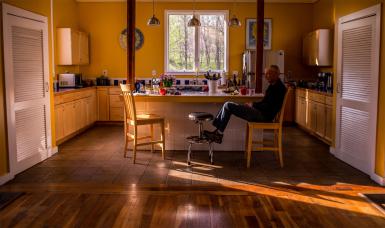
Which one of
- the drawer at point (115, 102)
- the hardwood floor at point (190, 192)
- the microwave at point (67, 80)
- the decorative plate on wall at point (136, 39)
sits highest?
the decorative plate on wall at point (136, 39)

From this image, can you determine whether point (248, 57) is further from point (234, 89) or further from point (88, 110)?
point (88, 110)

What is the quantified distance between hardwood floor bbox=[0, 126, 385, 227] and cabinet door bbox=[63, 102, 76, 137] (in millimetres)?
978

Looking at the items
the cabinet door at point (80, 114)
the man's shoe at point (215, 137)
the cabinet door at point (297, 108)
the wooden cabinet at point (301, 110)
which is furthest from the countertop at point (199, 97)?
the cabinet door at point (297, 108)

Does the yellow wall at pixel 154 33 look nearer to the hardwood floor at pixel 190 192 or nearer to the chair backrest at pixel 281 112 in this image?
the hardwood floor at pixel 190 192

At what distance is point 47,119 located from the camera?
6.33m

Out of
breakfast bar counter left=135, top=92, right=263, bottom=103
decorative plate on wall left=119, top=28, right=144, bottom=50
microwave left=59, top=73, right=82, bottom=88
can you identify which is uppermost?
decorative plate on wall left=119, top=28, right=144, bottom=50

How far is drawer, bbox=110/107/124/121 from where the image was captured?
31.2 feet

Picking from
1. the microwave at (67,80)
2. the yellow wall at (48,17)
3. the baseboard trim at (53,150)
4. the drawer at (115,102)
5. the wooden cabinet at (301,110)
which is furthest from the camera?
the drawer at (115,102)

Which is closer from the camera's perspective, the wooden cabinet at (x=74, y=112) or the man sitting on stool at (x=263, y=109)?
the man sitting on stool at (x=263, y=109)

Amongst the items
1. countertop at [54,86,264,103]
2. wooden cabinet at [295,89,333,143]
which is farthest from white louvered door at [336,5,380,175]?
countertop at [54,86,264,103]

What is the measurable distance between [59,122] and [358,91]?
14.9 feet

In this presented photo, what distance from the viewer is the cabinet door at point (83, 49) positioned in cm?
912

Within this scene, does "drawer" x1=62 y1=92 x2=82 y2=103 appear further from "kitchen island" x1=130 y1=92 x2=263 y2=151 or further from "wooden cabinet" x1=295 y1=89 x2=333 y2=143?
"wooden cabinet" x1=295 y1=89 x2=333 y2=143

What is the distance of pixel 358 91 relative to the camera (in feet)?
18.5
